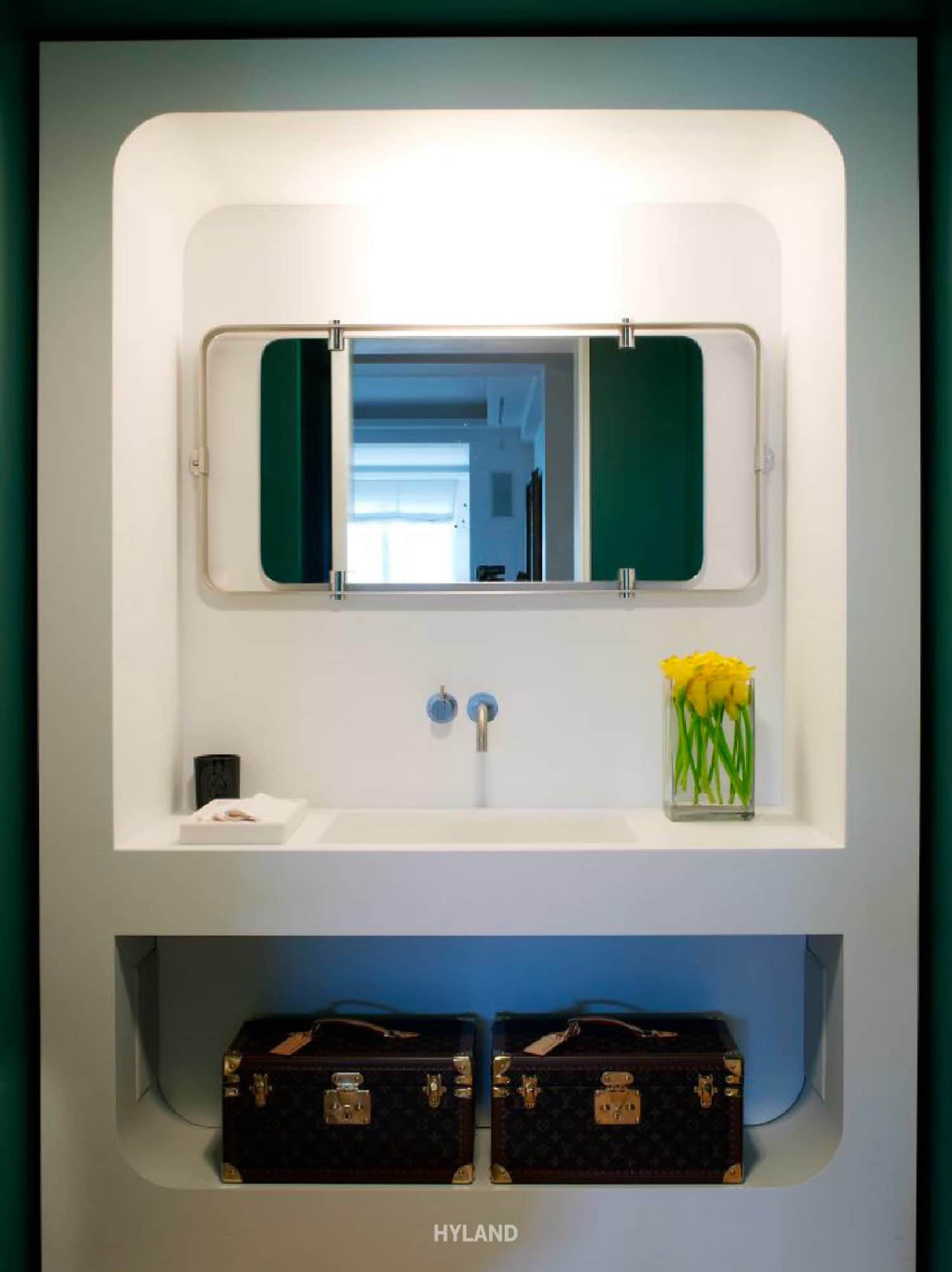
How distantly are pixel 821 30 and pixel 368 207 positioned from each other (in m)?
0.95

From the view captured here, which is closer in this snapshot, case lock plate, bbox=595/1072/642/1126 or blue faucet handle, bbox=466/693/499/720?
case lock plate, bbox=595/1072/642/1126

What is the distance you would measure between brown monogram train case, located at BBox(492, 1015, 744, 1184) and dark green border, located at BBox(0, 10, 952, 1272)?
348 mm

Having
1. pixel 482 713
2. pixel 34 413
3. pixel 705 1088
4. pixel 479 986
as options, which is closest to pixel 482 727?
pixel 482 713

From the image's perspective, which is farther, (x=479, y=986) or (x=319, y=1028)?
(x=479, y=986)

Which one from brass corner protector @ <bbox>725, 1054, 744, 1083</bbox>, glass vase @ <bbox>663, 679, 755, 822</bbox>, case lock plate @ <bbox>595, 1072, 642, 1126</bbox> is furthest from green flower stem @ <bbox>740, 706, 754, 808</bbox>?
case lock plate @ <bbox>595, 1072, 642, 1126</bbox>

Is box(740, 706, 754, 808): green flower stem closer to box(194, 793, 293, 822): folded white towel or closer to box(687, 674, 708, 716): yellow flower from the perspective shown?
box(687, 674, 708, 716): yellow flower

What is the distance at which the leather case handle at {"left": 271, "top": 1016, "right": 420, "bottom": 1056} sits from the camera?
1.79m

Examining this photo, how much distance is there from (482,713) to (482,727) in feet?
0.11

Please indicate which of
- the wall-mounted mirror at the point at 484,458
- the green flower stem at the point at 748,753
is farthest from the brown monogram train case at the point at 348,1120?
the wall-mounted mirror at the point at 484,458

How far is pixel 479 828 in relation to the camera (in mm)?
1949

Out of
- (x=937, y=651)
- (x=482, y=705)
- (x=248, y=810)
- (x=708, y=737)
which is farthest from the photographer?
(x=482, y=705)

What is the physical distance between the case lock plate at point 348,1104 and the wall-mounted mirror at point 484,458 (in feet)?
3.27

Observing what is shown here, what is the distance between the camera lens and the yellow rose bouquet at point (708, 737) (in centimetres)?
187

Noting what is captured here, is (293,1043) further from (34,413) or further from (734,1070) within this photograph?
(34,413)
